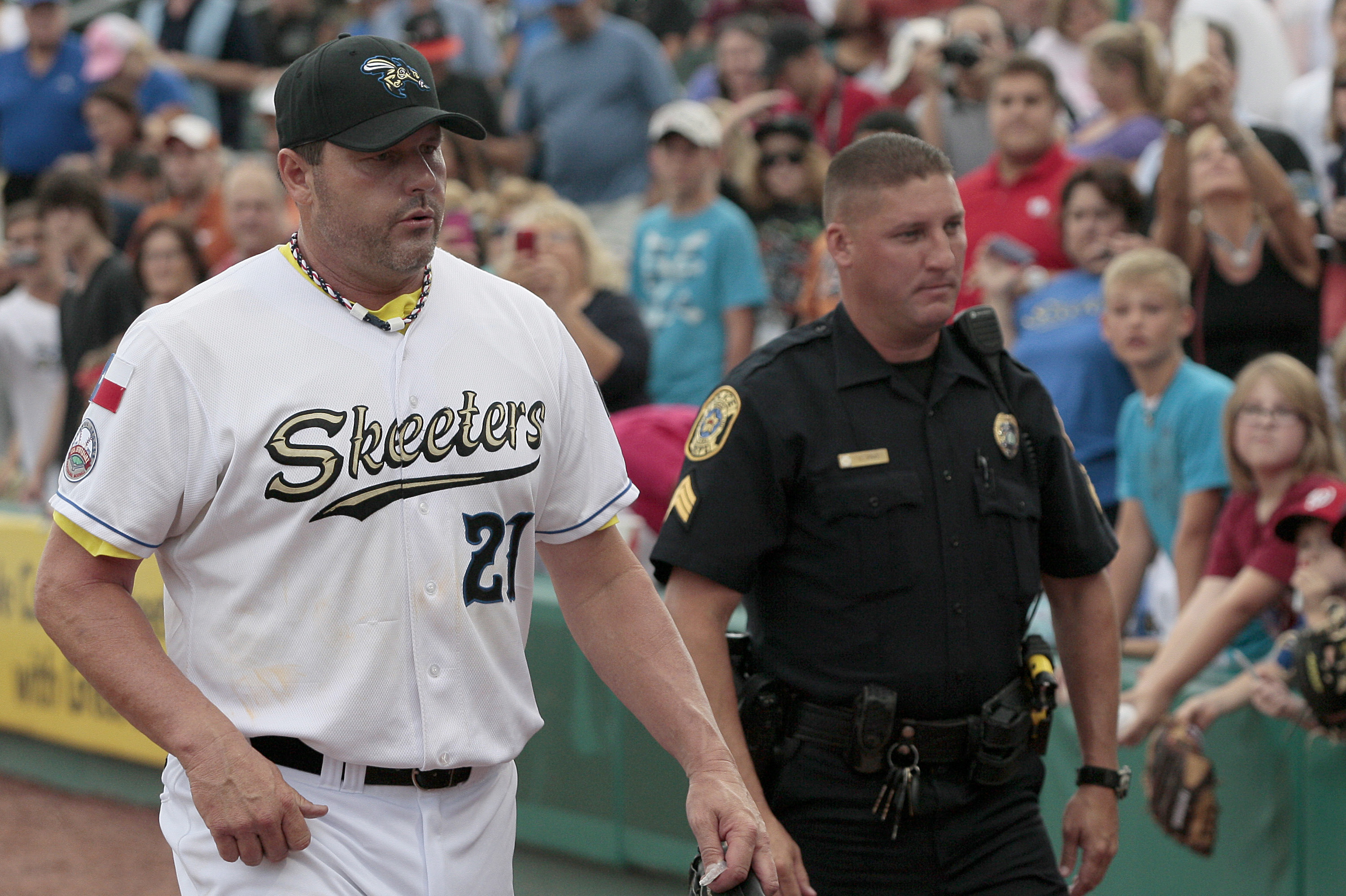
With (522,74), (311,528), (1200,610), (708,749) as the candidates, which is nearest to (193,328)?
(311,528)

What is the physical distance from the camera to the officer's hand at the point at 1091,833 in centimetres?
384

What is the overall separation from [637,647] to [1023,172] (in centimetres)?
482

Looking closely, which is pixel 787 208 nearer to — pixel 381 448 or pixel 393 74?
pixel 393 74

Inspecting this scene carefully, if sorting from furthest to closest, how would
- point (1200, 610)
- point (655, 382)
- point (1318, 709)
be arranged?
1. point (655, 382)
2. point (1200, 610)
3. point (1318, 709)

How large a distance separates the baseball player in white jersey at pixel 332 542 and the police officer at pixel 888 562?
2.25ft

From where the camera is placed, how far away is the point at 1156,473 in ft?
19.5

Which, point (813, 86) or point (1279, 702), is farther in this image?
point (813, 86)

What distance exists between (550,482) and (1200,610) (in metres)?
2.92

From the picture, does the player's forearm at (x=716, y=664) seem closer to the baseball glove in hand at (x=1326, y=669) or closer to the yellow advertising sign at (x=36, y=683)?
the baseball glove in hand at (x=1326, y=669)

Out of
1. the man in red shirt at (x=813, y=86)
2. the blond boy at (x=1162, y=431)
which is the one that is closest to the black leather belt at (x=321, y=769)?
the blond boy at (x=1162, y=431)

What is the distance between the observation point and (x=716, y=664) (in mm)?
3643

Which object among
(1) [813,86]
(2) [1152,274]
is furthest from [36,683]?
(2) [1152,274]

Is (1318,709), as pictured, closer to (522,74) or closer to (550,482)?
(550,482)

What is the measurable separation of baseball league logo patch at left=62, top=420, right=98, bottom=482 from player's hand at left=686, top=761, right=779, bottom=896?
119cm
